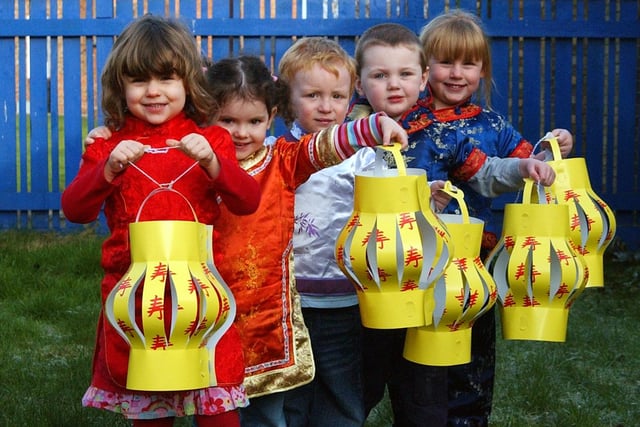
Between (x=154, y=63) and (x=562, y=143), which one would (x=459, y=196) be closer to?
(x=562, y=143)

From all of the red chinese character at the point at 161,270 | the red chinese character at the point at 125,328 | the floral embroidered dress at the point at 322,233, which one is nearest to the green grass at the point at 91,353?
the floral embroidered dress at the point at 322,233

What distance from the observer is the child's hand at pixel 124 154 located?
2.24 metres

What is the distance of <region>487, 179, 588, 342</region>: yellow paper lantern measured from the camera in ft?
8.35

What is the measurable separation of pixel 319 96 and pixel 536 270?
0.76 meters

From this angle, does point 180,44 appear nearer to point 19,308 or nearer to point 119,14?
point 19,308

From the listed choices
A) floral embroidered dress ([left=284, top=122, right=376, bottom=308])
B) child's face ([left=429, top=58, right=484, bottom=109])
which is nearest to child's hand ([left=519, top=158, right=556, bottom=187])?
child's face ([left=429, top=58, right=484, bottom=109])

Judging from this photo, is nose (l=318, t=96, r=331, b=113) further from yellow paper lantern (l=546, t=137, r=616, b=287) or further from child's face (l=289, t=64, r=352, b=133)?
yellow paper lantern (l=546, t=137, r=616, b=287)

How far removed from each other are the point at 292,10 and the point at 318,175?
4619 millimetres

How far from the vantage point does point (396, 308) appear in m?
2.34

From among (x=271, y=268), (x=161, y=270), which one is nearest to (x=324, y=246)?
(x=271, y=268)

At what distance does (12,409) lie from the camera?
3555mm

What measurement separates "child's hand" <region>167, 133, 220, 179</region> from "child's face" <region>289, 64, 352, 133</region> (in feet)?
1.74

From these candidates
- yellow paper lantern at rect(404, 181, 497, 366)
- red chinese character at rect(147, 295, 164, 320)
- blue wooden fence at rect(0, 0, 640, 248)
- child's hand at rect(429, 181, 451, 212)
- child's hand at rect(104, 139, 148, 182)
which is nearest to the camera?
red chinese character at rect(147, 295, 164, 320)

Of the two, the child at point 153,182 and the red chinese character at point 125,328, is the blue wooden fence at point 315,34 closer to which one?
the child at point 153,182
